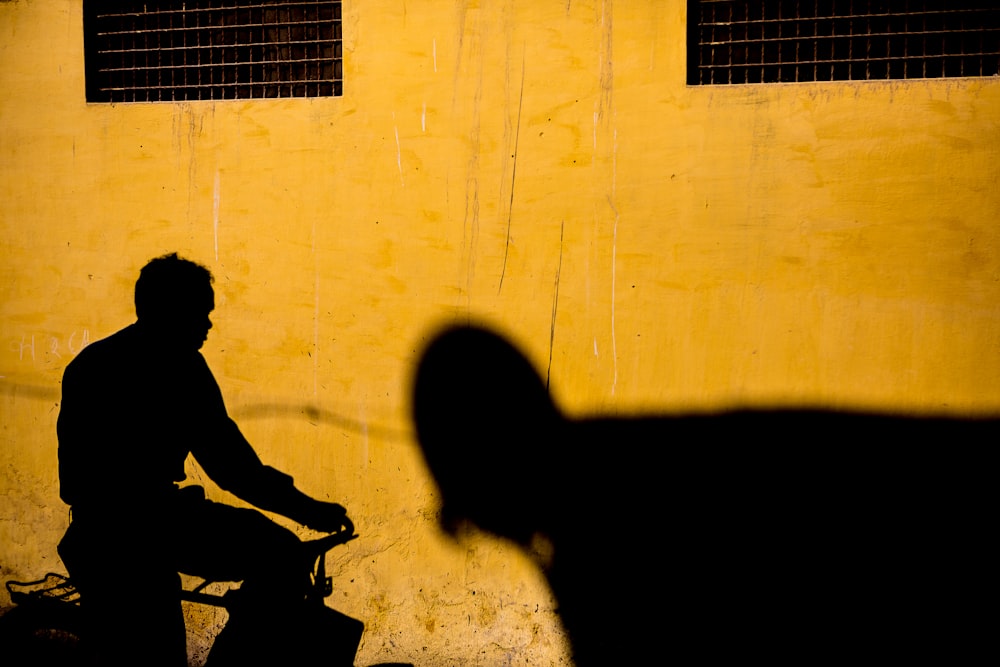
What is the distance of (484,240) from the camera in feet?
11.9

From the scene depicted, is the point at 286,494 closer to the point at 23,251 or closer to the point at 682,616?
the point at 682,616

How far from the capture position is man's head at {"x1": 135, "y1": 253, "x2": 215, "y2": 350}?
102 inches

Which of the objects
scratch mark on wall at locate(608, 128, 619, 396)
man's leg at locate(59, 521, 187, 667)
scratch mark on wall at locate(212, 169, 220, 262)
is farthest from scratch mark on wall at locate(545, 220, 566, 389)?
man's leg at locate(59, 521, 187, 667)

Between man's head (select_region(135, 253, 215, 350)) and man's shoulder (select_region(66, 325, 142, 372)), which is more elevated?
man's head (select_region(135, 253, 215, 350))

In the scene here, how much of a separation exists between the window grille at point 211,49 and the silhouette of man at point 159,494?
5.29 feet

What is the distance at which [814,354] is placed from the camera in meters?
3.46

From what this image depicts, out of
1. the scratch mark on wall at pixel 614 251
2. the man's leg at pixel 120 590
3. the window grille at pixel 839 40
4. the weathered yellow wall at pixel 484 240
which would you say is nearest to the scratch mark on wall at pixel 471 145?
the weathered yellow wall at pixel 484 240

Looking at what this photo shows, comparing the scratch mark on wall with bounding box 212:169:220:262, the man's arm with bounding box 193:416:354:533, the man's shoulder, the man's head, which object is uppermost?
the scratch mark on wall with bounding box 212:169:220:262

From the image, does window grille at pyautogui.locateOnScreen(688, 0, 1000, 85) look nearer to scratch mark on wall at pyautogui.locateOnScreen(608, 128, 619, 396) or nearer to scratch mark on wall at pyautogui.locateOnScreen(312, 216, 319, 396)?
scratch mark on wall at pyautogui.locateOnScreen(608, 128, 619, 396)

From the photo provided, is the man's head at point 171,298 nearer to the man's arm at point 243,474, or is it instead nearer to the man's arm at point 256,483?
the man's arm at point 243,474

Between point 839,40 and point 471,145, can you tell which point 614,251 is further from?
point 839,40

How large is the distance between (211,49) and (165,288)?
1.91 m

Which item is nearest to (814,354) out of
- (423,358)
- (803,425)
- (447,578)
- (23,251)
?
(803,425)

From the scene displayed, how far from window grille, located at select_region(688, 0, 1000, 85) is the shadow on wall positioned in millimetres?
1545
